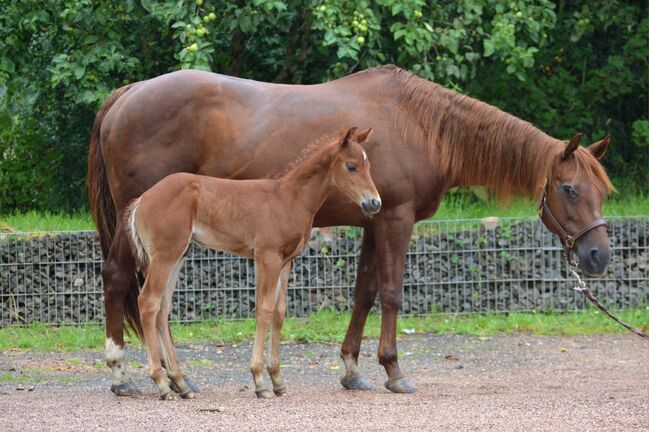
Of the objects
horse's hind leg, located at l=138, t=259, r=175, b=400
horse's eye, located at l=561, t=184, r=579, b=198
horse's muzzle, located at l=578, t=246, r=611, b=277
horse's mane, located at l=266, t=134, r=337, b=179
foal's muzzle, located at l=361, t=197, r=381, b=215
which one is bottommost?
horse's hind leg, located at l=138, t=259, r=175, b=400

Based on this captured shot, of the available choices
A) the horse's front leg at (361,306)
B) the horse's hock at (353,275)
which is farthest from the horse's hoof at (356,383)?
the horse's hock at (353,275)

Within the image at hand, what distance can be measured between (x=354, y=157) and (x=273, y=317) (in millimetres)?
1151

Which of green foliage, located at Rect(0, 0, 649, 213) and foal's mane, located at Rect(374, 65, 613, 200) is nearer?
foal's mane, located at Rect(374, 65, 613, 200)

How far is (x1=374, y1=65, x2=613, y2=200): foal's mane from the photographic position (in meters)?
7.58

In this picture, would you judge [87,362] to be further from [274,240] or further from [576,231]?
[576,231]

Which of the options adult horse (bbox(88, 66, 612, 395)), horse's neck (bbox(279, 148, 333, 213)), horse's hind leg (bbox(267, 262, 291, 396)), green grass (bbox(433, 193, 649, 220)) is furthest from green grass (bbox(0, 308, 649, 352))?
horse's neck (bbox(279, 148, 333, 213))

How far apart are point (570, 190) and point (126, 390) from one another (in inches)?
127

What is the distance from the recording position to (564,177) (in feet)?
24.1

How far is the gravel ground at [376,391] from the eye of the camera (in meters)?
5.92

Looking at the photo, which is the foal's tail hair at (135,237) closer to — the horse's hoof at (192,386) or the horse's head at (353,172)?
the horse's hoof at (192,386)

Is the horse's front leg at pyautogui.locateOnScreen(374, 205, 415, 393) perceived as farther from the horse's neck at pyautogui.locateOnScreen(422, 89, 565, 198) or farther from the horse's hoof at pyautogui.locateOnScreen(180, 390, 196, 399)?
the horse's hoof at pyautogui.locateOnScreen(180, 390, 196, 399)

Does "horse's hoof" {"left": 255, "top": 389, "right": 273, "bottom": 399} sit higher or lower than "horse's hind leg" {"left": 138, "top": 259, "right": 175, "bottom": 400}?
lower

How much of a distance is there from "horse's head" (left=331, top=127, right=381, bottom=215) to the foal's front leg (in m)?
0.61

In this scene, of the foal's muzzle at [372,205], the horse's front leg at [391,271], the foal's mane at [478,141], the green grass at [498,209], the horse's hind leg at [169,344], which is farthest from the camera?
the green grass at [498,209]
